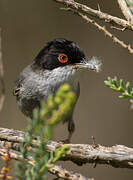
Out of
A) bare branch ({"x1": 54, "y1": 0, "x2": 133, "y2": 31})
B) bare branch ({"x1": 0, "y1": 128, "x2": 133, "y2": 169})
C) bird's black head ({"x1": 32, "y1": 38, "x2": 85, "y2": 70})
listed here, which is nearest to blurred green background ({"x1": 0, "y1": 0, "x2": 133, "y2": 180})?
bird's black head ({"x1": 32, "y1": 38, "x2": 85, "y2": 70})

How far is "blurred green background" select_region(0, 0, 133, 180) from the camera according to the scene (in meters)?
5.77

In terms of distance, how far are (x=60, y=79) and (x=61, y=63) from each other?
0.61 ft

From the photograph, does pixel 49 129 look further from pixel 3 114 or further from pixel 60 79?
pixel 3 114

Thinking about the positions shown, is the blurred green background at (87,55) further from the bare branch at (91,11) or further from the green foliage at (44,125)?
the green foliage at (44,125)

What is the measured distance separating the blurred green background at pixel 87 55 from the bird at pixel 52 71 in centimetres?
172

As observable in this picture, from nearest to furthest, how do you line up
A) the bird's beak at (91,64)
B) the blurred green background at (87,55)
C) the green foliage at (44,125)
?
the green foliage at (44,125) < the bird's beak at (91,64) < the blurred green background at (87,55)

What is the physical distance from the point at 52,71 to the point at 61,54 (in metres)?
0.27

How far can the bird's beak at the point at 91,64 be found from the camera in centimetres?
323

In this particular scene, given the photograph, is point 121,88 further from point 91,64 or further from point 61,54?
point 61,54

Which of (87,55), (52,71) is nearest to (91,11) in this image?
(52,71)

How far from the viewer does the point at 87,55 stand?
5.77 m

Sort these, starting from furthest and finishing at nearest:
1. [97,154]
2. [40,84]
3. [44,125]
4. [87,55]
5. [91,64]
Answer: [87,55] → [40,84] → [91,64] → [97,154] → [44,125]

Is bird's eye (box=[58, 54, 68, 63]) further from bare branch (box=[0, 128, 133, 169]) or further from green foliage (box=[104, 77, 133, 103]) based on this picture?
green foliage (box=[104, 77, 133, 103])

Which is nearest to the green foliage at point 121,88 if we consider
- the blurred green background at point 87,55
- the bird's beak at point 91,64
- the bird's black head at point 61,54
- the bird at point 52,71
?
the bird's beak at point 91,64
